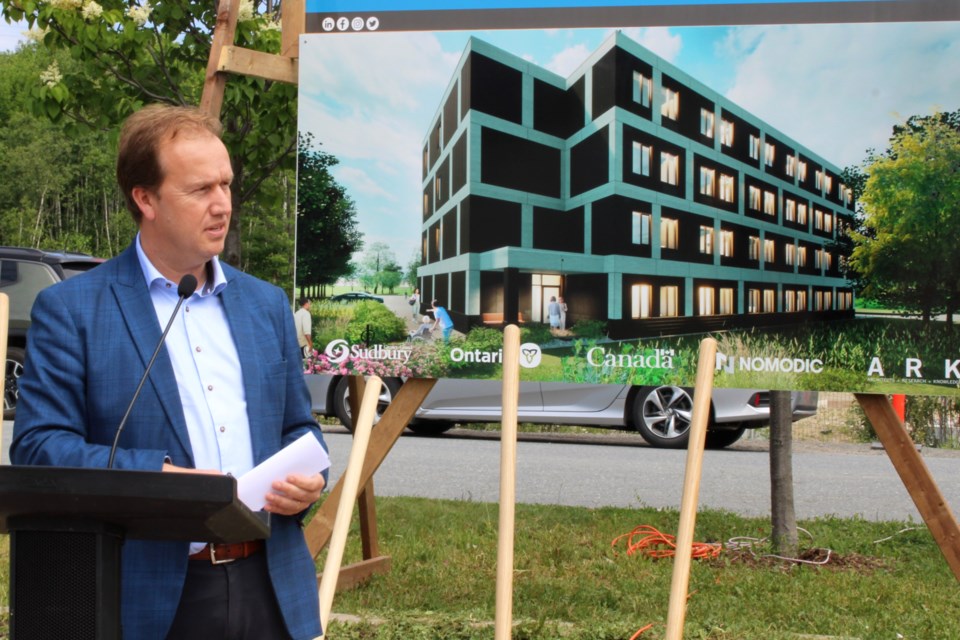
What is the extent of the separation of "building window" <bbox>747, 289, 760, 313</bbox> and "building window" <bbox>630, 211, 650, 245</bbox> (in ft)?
1.49

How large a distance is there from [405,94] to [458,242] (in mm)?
623

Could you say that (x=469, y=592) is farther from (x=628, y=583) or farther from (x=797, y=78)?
(x=797, y=78)

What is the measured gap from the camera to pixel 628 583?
5109mm

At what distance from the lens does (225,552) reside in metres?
2.17

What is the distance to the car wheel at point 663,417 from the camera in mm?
11250

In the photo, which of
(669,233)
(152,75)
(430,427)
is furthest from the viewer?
(430,427)

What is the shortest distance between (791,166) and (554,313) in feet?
3.57

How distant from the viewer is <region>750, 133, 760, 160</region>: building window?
13.5 feet

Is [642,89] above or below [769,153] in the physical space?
above

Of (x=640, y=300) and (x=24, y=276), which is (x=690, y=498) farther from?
(x=24, y=276)

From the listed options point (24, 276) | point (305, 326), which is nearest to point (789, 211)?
point (305, 326)

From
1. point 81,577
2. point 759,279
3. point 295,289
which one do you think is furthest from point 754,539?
point 81,577

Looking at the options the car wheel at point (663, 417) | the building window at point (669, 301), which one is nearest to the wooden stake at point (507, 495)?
the building window at point (669, 301)

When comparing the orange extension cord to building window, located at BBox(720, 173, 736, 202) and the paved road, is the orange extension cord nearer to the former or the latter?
the paved road
